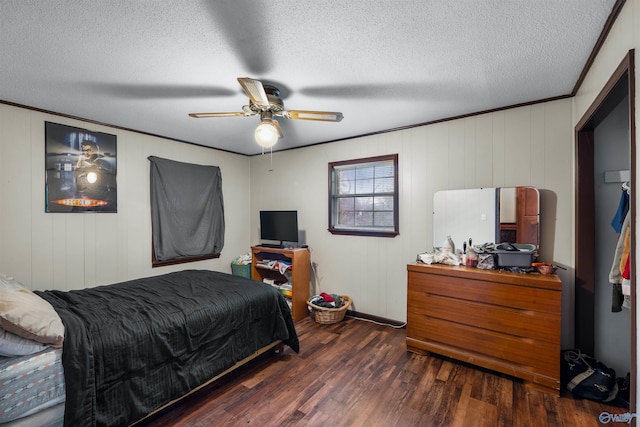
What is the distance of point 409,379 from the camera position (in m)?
2.35

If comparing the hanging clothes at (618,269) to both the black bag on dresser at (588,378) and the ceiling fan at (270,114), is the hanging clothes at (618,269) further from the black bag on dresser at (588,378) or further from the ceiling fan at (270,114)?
the ceiling fan at (270,114)

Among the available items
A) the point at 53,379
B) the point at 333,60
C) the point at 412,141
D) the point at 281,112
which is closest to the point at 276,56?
the point at 333,60

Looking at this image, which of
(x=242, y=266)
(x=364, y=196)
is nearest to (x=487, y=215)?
(x=364, y=196)

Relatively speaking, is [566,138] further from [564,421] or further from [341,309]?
[341,309]

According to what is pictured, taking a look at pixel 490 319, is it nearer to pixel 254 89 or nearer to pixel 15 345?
pixel 254 89

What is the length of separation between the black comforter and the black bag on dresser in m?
2.21

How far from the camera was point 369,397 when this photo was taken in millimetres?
2127

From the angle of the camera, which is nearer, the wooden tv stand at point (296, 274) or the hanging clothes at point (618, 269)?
the hanging clothes at point (618, 269)

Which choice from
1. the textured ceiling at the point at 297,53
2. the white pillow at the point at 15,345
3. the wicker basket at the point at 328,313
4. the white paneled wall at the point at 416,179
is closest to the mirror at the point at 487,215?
the white paneled wall at the point at 416,179

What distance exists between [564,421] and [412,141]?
2.70 metres

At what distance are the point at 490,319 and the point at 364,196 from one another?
196 centimetres

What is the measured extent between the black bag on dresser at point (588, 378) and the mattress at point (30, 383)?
336 cm

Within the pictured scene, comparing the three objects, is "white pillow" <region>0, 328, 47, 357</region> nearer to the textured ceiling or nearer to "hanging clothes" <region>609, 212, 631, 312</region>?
the textured ceiling

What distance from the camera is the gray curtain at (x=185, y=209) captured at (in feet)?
12.1
